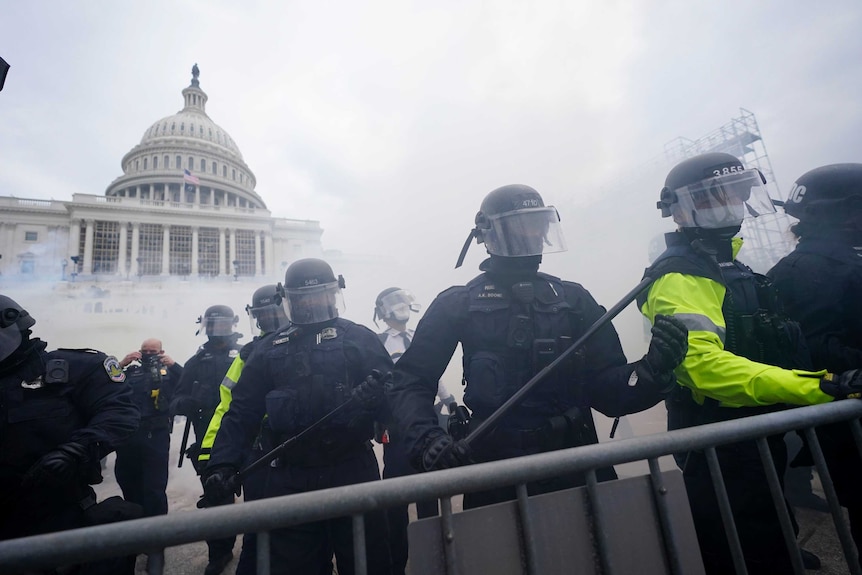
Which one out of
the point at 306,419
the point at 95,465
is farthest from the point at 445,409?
the point at 95,465

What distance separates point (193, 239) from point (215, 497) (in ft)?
154

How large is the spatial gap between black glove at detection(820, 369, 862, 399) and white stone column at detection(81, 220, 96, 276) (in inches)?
1878

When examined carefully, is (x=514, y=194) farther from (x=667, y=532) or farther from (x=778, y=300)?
(x=667, y=532)

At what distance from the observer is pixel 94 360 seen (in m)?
2.49

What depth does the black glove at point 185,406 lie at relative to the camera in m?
4.27

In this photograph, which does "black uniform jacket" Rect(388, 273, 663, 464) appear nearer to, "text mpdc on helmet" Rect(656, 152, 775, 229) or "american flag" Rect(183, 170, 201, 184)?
"text mpdc on helmet" Rect(656, 152, 775, 229)

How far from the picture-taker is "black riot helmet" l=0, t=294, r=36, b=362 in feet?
7.18

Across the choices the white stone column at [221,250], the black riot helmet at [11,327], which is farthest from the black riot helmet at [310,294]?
the white stone column at [221,250]

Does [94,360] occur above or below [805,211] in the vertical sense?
below

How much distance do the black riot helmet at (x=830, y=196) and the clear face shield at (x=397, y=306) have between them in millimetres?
4162

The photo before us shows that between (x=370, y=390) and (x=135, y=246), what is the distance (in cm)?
4760

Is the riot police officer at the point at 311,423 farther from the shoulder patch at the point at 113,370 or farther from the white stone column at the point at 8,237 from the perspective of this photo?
the white stone column at the point at 8,237

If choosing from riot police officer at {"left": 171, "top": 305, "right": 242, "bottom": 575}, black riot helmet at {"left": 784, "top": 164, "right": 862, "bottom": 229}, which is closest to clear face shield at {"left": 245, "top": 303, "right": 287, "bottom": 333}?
riot police officer at {"left": 171, "top": 305, "right": 242, "bottom": 575}

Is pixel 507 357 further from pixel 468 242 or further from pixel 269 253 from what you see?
pixel 269 253
